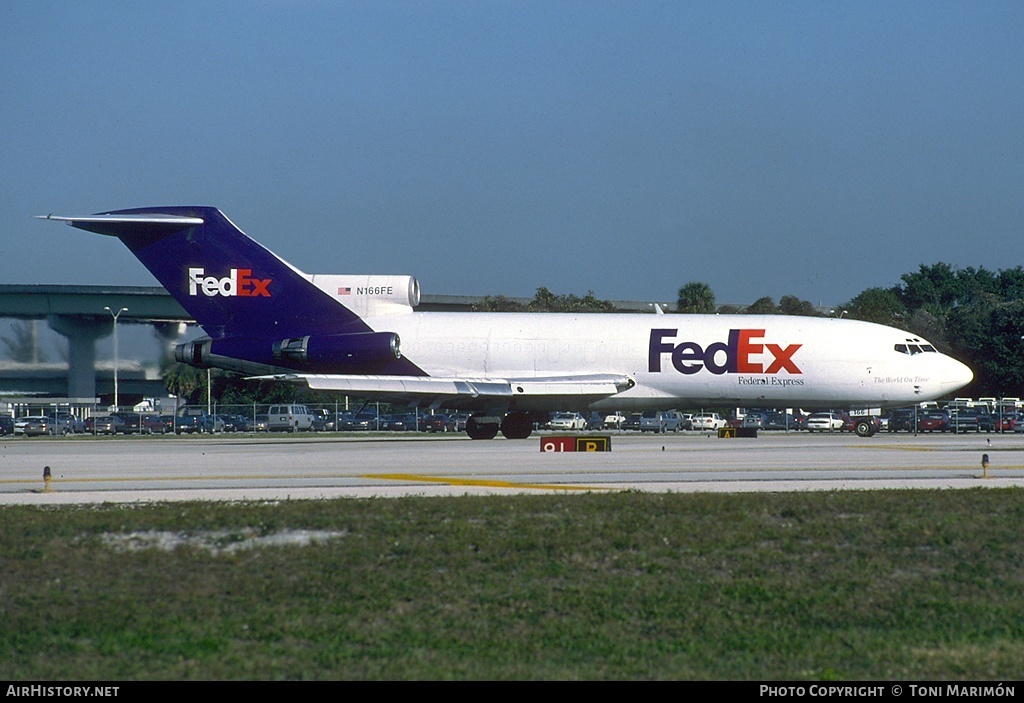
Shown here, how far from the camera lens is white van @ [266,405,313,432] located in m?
66.1

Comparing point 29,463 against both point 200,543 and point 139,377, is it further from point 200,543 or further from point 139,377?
point 139,377

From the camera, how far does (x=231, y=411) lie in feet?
250

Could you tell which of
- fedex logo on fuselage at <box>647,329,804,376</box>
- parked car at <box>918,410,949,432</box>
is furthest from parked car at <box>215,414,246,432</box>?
parked car at <box>918,410,949,432</box>

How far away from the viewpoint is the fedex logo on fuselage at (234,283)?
4422 centimetres

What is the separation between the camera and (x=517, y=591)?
12539 millimetres

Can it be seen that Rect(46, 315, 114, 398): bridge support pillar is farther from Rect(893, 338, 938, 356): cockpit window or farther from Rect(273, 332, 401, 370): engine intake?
Rect(893, 338, 938, 356): cockpit window

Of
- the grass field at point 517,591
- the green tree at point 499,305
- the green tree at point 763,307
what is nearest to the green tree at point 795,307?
the green tree at point 763,307

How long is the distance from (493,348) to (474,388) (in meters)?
2.68

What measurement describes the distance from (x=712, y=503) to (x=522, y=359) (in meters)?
27.5

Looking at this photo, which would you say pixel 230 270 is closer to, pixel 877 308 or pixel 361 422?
pixel 361 422

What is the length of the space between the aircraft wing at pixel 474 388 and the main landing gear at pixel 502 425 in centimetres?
73
